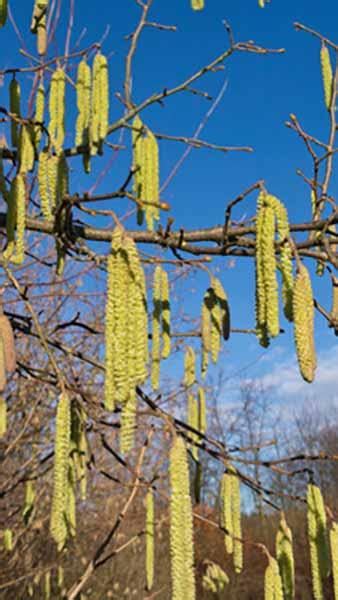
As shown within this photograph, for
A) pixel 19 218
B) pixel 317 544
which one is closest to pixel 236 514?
pixel 317 544

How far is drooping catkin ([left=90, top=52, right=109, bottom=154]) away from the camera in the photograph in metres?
1.55

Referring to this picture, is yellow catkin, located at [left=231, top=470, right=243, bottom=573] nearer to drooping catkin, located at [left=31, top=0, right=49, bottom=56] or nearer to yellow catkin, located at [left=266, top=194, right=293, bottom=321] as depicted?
yellow catkin, located at [left=266, top=194, right=293, bottom=321]

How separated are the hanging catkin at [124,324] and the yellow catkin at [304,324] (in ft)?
1.00

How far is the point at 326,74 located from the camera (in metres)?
1.84

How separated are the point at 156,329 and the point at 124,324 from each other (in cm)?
Answer: 54

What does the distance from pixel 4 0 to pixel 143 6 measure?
87 centimetres

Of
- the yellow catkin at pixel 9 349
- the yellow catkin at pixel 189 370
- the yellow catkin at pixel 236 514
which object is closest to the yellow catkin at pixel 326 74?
the yellow catkin at pixel 189 370

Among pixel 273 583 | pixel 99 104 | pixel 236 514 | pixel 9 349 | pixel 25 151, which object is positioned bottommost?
pixel 273 583

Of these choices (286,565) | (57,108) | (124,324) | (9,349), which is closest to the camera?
(124,324)

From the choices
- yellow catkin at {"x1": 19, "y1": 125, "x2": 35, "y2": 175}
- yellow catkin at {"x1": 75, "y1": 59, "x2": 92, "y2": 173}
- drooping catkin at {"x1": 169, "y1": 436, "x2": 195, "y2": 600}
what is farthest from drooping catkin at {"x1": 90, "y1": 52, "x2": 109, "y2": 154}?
drooping catkin at {"x1": 169, "y1": 436, "x2": 195, "y2": 600}

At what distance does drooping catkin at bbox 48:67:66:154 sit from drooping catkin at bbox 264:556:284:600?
1.09 metres

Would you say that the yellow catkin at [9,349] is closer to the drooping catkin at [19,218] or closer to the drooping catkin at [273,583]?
the drooping catkin at [19,218]

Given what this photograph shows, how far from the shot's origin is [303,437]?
2386 centimetres

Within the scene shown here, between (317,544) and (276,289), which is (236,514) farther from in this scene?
(276,289)
